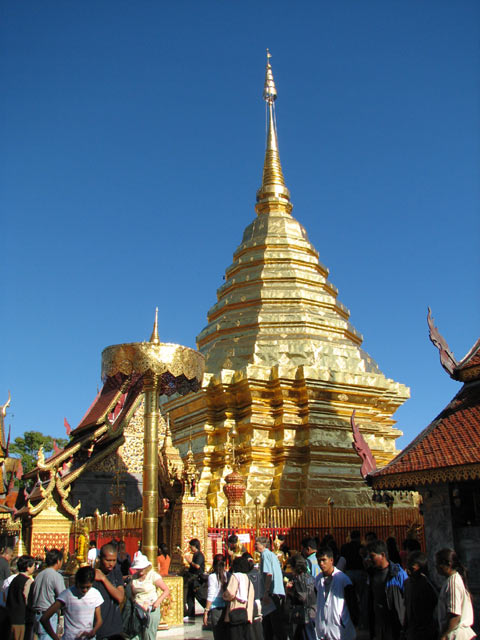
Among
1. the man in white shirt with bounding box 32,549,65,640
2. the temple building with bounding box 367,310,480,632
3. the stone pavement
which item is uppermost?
the temple building with bounding box 367,310,480,632

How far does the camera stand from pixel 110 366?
401 inches

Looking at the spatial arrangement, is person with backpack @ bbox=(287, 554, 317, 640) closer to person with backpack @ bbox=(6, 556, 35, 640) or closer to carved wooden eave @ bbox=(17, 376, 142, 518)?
person with backpack @ bbox=(6, 556, 35, 640)

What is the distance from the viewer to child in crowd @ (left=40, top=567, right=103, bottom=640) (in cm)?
466

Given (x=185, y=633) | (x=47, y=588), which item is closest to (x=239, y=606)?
(x=47, y=588)

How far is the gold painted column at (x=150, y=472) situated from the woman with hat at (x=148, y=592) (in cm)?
294

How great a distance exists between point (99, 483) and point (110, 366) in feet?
25.6

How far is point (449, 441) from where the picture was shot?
31.7 ft

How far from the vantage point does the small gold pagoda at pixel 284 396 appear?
17469 mm

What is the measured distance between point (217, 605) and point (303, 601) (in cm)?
95

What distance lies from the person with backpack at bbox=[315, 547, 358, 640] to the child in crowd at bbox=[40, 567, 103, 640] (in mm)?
1821

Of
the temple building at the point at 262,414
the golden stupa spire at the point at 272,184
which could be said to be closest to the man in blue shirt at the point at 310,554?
the temple building at the point at 262,414

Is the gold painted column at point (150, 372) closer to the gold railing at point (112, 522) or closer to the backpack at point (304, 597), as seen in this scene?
the backpack at point (304, 597)

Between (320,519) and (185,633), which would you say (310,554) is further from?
(320,519)

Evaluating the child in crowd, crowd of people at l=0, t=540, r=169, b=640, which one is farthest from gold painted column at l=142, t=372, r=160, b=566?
the child in crowd
